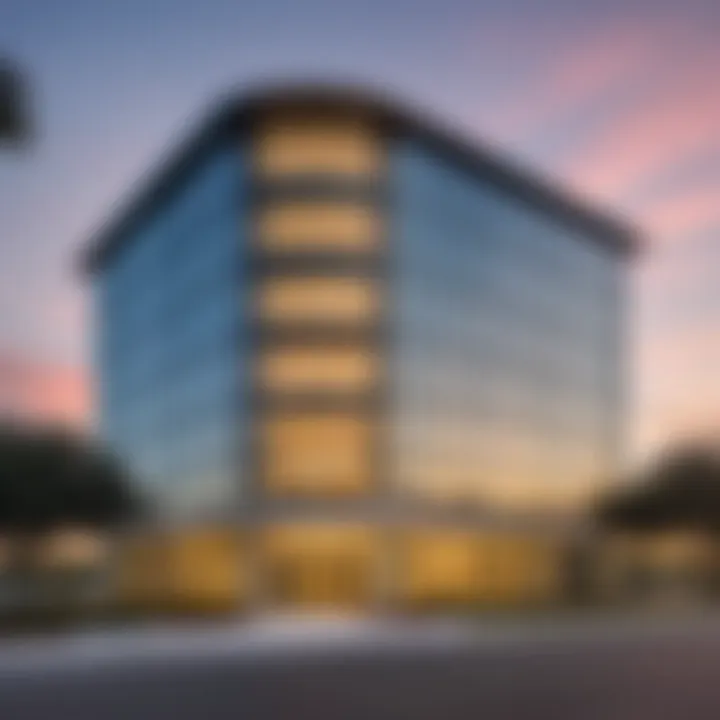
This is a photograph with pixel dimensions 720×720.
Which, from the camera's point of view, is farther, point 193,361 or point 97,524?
point 193,361

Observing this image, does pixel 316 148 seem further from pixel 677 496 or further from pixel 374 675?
pixel 374 675

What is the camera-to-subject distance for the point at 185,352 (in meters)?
34.8

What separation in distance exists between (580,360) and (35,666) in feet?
81.1

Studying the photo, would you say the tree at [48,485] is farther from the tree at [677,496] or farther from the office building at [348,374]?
the tree at [677,496]

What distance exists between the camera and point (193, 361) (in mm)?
34469

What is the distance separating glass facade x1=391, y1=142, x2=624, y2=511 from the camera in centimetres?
3359

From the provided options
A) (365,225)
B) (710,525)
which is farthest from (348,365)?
(710,525)

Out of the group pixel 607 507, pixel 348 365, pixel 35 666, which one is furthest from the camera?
pixel 607 507

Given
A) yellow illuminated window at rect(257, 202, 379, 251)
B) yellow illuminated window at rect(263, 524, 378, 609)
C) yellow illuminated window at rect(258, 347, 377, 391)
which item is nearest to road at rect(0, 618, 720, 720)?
yellow illuminated window at rect(263, 524, 378, 609)

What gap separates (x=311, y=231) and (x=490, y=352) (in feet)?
20.5

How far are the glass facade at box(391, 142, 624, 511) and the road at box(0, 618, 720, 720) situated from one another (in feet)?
39.4

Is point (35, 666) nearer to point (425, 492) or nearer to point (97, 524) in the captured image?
point (97, 524)

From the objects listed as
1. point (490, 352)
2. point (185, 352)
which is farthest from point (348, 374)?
point (185, 352)

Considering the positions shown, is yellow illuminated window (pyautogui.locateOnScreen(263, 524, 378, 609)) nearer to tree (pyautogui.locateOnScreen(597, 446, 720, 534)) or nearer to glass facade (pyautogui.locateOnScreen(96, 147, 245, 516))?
glass facade (pyautogui.locateOnScreen(96, 147, 245, 516))
